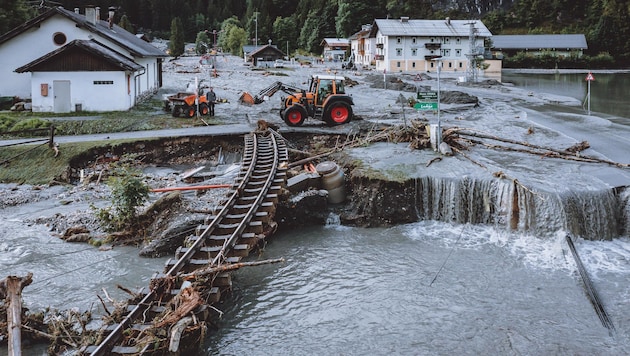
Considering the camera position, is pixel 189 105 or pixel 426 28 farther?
pixel 426 28

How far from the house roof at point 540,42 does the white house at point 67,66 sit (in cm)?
8566

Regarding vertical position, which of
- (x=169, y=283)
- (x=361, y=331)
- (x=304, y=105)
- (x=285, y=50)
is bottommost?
(x=361, y=331)

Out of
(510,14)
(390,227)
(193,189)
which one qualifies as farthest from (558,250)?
(510,14)

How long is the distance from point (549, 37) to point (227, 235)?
109 m

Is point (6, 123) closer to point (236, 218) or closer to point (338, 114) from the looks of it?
point (338, 114)

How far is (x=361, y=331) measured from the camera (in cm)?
1144

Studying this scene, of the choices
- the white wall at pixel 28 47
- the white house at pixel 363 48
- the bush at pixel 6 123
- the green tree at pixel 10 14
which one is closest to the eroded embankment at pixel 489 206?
the bush at pixel 6 123

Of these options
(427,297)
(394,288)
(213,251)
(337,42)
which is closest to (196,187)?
(213,251)

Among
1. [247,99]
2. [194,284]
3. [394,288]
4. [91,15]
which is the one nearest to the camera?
[194,284]

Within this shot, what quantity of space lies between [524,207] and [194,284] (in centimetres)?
1044

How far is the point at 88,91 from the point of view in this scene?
32.2 metres

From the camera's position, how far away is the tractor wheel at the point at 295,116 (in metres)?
27.7

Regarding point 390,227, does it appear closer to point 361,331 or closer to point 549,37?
point 361,331

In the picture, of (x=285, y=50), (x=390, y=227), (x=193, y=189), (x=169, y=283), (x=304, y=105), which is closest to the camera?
(x=169, y=283)
